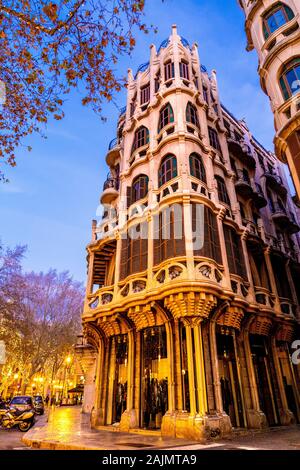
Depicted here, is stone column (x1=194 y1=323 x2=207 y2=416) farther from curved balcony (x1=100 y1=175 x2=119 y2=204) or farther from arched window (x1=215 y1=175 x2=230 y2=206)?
curved balcony (x1=100 y1=175 x2=119 y2=204)

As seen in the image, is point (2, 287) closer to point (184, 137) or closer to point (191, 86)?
A: point (184, 137)

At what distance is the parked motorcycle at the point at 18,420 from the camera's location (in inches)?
531

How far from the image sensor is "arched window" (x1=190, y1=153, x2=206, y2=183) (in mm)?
15345

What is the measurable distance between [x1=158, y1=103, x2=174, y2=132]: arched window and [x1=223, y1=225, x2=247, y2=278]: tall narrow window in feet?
23.8

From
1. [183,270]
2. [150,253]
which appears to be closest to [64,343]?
[150,253]

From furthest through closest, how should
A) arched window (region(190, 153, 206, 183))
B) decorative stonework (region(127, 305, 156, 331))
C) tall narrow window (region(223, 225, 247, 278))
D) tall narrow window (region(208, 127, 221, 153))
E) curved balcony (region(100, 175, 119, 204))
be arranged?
1. curved balcony (region(100, 175, 119, 204))
2. tall narrow window (region(208, 127, 221, 153))
3. arched window (region(190, 153, 206, 183))
4. tall narrow window (region(223, 225, 247, 278))
5. decorative stonework (region(127, 305, 156, 331))

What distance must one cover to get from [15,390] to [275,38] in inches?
2284

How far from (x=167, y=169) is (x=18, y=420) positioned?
1418 centimetres

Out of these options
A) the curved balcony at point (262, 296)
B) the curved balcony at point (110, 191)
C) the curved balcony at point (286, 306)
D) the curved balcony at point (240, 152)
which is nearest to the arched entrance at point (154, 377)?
the curved balcony at point (262, 296)

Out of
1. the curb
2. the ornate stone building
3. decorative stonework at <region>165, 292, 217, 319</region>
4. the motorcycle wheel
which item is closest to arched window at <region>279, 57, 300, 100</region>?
the ornate stone building

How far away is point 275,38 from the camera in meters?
16.0

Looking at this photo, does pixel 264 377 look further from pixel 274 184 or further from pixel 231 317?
pixel 274 184
